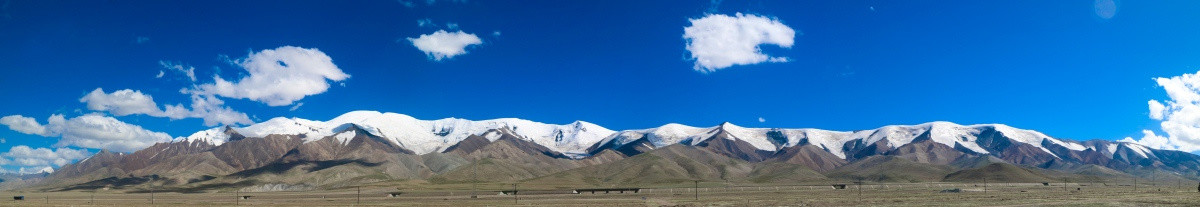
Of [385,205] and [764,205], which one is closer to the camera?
[764,205]

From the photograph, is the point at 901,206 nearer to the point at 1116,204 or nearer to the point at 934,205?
the point at 934,205

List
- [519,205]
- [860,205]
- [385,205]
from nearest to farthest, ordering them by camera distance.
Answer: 1. [860,205]
2. [519,205]
3. [385,205]

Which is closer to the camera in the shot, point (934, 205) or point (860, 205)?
point (934, 205)

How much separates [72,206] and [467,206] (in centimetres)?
8478

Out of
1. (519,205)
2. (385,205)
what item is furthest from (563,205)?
(385,205)

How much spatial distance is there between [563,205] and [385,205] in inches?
1238

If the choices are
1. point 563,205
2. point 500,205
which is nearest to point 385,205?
point 500,205

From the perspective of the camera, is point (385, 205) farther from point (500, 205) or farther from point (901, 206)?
point (901, 206)

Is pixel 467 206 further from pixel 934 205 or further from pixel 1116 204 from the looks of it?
pixel 1116 204

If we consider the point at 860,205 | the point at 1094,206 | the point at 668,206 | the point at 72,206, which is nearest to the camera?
the point at 1094,206

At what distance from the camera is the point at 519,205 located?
11419 centimetres

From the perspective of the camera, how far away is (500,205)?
114812mm

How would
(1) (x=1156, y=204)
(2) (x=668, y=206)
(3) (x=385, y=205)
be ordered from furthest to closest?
1. (3) (x=385, y=205)
2. (2) (x=668, y=206)
3. (1) (x=1156, y=204)

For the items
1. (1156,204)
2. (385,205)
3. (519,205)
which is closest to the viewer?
(1156,204)
